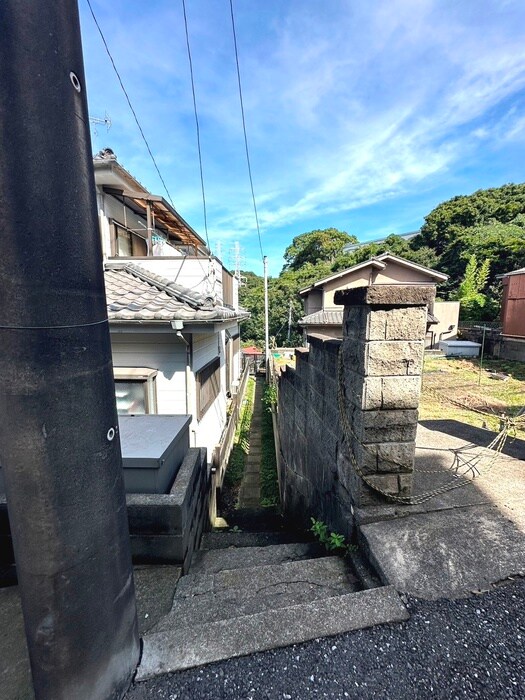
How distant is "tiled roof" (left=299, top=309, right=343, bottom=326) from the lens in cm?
1806

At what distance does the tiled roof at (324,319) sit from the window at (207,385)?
11441 mm

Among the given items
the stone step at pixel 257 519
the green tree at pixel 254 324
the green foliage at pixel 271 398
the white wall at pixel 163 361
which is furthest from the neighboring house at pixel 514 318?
the green tree at pixel 254 324

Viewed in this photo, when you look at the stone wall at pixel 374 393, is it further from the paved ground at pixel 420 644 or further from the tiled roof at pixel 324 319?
the tiled roof at pixel 324 319

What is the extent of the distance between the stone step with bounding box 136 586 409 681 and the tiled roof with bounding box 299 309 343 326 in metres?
16.6

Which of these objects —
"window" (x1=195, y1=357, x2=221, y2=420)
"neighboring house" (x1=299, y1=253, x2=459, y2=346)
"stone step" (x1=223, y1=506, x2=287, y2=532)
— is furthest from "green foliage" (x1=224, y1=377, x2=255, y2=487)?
"neighboring house" (x1=299, y1=253, x2=459, y2=346)

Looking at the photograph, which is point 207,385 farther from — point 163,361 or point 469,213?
point 469,213

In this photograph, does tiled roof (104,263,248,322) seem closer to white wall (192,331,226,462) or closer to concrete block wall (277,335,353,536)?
white wall (192,331,226,462)

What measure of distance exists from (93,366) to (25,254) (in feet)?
1.29

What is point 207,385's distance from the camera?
633 cm

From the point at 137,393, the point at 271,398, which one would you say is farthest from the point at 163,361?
the point at 271,398

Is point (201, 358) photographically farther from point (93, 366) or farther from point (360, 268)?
point (360, 268)

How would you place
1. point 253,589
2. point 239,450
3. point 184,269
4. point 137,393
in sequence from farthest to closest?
1. point 239,450
2. point 184,269
3. point 137,393
4. point 253,589

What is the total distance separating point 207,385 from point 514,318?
53.5ft

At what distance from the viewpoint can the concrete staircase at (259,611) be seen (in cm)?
143
